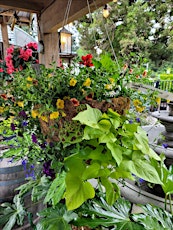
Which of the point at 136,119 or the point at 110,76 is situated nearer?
the point at 110,76

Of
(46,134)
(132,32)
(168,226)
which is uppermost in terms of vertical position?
(132,32)

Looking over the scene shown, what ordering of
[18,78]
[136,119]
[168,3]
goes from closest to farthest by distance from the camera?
[18,78] < [136,119] < [168,3]

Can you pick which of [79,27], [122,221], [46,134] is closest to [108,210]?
[122,221]

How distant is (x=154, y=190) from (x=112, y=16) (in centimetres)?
857

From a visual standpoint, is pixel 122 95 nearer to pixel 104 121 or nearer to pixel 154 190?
pixel 104 121

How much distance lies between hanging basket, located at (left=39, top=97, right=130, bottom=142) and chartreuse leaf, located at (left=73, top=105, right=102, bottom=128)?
0.39ft

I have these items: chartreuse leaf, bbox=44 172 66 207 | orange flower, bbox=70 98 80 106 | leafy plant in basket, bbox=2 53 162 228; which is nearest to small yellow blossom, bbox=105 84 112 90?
leafy plant in basket, bbox=2 53 162 228

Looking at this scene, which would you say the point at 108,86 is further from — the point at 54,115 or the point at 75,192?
the point at 75,192

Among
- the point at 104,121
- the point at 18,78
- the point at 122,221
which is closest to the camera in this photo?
the point at 104,121

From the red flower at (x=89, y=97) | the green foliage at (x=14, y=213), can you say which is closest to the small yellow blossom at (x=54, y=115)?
the red flower at (x=89, y=97)

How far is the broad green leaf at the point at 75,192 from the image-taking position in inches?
22.7

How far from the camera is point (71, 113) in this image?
72 centimetres

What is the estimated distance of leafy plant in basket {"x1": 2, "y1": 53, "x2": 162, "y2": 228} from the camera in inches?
22.9

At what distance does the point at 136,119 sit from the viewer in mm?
990
